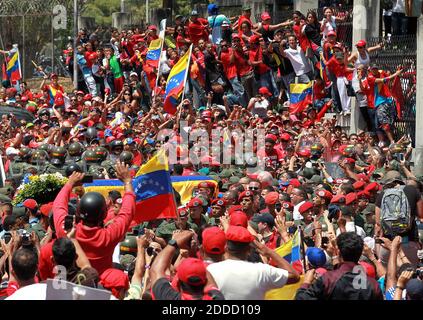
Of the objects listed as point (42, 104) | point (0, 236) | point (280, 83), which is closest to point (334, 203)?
point (0, 236)

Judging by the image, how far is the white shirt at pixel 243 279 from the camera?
8.21 meters

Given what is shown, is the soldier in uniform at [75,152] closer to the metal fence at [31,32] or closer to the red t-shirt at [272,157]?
the red t-shirt at [272,157]

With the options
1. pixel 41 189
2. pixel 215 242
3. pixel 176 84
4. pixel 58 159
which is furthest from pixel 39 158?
pixel 215 242

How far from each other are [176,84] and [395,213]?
8.79m

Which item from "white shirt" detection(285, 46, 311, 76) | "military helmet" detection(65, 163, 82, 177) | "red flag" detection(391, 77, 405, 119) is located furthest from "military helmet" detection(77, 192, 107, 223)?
"white shirt" detection(285, 46, 311, 76)

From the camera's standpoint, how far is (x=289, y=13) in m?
26.6

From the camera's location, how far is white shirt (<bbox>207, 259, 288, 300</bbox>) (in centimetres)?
821

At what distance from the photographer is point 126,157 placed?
18109 mm

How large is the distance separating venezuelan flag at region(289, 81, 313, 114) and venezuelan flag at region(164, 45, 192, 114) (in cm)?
209

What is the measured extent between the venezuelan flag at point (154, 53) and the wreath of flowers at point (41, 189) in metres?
10.7

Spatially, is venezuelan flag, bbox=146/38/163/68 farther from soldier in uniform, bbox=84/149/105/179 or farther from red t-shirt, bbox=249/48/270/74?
soldier in uniform, bbox=84/149/105/179

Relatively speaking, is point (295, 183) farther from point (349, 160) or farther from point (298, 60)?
point (298, 60)

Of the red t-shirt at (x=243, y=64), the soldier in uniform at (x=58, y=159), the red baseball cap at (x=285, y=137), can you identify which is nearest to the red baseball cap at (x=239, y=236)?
the soldier in uniform at (x=58, y=159)

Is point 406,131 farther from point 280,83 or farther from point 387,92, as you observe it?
point 280,83
